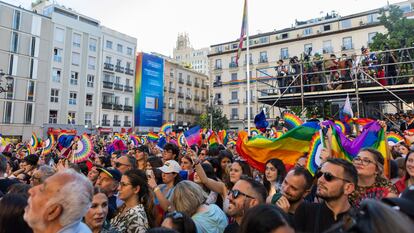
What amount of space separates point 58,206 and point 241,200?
62.0 inches

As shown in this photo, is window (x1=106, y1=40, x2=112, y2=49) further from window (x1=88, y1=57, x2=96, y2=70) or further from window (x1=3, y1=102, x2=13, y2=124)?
window (x1=3, y1=102, x2=13, y2=124)

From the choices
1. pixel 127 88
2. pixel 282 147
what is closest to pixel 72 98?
pixel 127 88

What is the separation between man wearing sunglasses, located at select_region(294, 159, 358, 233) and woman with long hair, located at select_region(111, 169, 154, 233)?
152 centimetres

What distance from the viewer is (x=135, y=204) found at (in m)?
3.53

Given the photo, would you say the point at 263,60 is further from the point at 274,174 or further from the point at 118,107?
the point at 274,174

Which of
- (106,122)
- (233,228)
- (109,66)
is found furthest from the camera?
(109,66)

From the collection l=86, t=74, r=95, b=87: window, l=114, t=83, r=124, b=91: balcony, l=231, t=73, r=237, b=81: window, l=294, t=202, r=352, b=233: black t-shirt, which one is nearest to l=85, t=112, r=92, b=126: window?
l=86, t=74, r=95, b=87: window

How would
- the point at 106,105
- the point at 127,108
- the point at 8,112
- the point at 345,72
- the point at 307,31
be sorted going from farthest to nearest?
the point at 127,108 → the point at 307,31 → the point at 106,105 → the point at 8,112 → the point at 345,72

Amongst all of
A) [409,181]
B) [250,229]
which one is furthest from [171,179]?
[409,181]

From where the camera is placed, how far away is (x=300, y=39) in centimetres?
4681

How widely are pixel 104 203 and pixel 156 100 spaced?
4863cm

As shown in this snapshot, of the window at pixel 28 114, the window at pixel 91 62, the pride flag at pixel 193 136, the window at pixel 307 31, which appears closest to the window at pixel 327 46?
the window at pixel 307 31

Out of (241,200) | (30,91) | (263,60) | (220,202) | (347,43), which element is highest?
(347,43)

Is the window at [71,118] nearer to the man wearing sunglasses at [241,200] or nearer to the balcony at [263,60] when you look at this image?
the balcony at [263,60]
